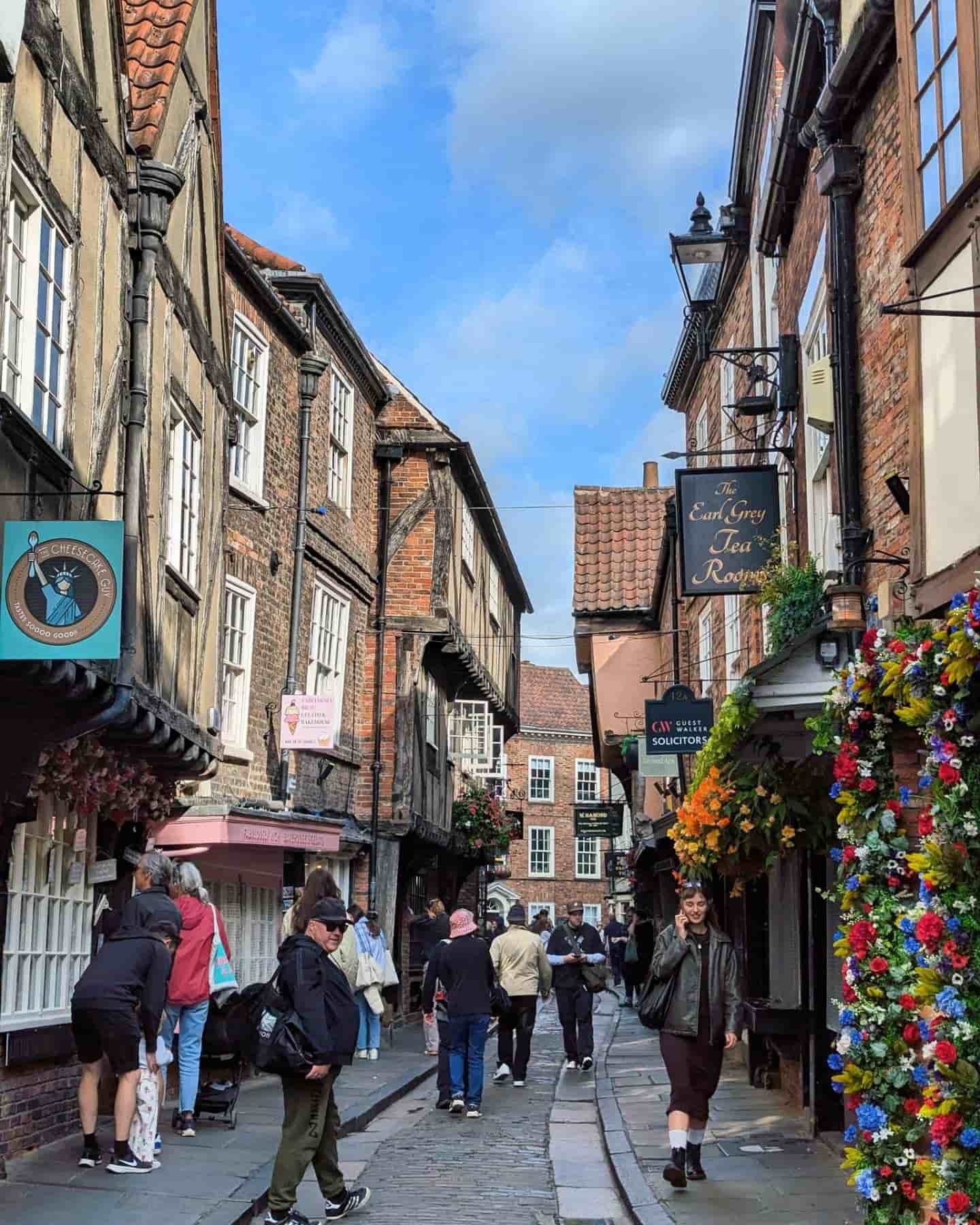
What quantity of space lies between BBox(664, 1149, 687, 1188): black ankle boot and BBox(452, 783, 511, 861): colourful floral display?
62.6 feet

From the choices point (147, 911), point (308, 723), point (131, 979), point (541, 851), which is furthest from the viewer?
point (541, 851)

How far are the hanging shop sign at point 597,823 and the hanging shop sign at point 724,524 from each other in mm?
26707

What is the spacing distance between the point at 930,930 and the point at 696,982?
Answer: 342 cm

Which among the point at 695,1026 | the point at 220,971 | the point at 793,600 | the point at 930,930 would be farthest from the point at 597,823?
the point at 930,930

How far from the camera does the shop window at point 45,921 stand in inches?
387

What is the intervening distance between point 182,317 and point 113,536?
4.47 m

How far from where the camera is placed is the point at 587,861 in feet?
200

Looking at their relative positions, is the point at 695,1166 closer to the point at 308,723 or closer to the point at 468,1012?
the point at 468,1012

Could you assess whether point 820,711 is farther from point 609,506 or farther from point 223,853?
point 609,506

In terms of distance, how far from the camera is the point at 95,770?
34.3 ft

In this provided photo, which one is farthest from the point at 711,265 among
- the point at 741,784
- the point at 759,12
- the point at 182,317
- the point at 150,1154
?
the point at 150,1154

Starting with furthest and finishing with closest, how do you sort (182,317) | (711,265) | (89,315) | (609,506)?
(609,506) < (711,265) < (182,317) < (89,315)

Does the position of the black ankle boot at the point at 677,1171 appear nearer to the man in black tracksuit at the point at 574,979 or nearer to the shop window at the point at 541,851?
the man in black tracksuit at the point at 574,979

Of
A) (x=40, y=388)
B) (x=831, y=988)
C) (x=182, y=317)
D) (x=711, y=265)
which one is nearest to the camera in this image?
(x=40, y=388)
